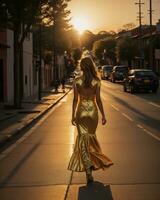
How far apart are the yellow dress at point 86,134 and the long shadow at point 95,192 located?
0.30 metres

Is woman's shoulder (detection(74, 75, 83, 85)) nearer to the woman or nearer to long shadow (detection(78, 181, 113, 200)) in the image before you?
the woman

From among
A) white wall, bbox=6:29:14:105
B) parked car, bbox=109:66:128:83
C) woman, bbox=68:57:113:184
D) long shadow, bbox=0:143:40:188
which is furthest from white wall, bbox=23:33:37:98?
woman, bbox=68:57:113:184

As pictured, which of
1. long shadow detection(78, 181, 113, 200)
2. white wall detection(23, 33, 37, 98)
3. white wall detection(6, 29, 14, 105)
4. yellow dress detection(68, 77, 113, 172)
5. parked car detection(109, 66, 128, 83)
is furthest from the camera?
parked car detection(109, 66, 128, 83)

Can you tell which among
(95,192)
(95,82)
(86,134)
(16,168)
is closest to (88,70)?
(95,82)

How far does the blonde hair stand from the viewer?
875 centimetres

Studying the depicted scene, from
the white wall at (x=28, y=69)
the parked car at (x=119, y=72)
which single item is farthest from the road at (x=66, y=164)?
the parked car at (x=119, y=72)

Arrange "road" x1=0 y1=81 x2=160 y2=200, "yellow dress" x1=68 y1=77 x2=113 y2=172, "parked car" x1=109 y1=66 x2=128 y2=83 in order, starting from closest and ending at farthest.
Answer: "road" x1=0 y1=81 x2=160 y2=200, "yellow dress" x1=68 y1=77 x2=113 y2=172, "parked car" x1=109 y1=66 x2=128 y2=83

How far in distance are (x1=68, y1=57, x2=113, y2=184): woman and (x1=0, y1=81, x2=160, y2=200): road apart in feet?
1.07

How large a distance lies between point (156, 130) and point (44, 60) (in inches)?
1732

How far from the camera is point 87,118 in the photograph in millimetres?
8805

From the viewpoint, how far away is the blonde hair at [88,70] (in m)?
8.75

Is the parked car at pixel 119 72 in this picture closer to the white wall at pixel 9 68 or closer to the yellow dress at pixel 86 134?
the white wall at pixel 9 68

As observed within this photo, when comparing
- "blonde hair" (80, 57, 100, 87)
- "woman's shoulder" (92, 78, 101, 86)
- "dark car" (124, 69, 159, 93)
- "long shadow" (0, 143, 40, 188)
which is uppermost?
"blonde hair" (80, 57, 100, 87)

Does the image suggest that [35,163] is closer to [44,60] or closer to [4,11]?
[4,11]
